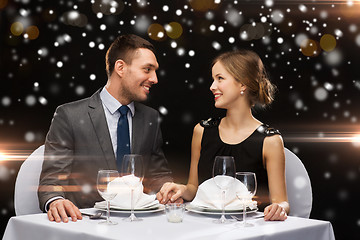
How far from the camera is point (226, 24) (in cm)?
320

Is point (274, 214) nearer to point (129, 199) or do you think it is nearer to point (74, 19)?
point (129, 199)

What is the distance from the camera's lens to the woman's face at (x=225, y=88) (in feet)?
7.75

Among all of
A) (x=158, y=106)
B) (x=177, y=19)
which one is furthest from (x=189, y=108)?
(x=177, y=19)

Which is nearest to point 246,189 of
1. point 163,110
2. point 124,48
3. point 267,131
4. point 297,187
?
point 297,187

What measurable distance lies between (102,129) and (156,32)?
1.01 meters

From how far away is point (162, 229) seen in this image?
139 centimetres

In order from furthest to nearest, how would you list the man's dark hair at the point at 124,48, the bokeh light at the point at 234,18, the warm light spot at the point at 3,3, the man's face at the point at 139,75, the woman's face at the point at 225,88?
the bokeh light at the point at 234,18, the warm light spot at the point at 3,3, the man's dark hair at the point at 124,48, the man's face at the point at 139,75, the woman's face at the point at 225,88

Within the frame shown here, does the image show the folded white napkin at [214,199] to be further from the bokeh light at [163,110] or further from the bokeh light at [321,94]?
the bokeh light at [321,94]

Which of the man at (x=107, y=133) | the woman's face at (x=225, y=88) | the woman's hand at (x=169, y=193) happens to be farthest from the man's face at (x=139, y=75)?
the woman's hand at (x=169, y=193)

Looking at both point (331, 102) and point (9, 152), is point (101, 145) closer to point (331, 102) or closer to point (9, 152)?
point (9, 152)

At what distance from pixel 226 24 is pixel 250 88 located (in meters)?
0.93

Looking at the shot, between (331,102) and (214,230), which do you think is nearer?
(214,230)

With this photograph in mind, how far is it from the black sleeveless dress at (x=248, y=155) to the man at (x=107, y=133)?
0.34m

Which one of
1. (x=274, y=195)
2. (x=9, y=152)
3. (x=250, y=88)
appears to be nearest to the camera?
(x=274, y=195)
